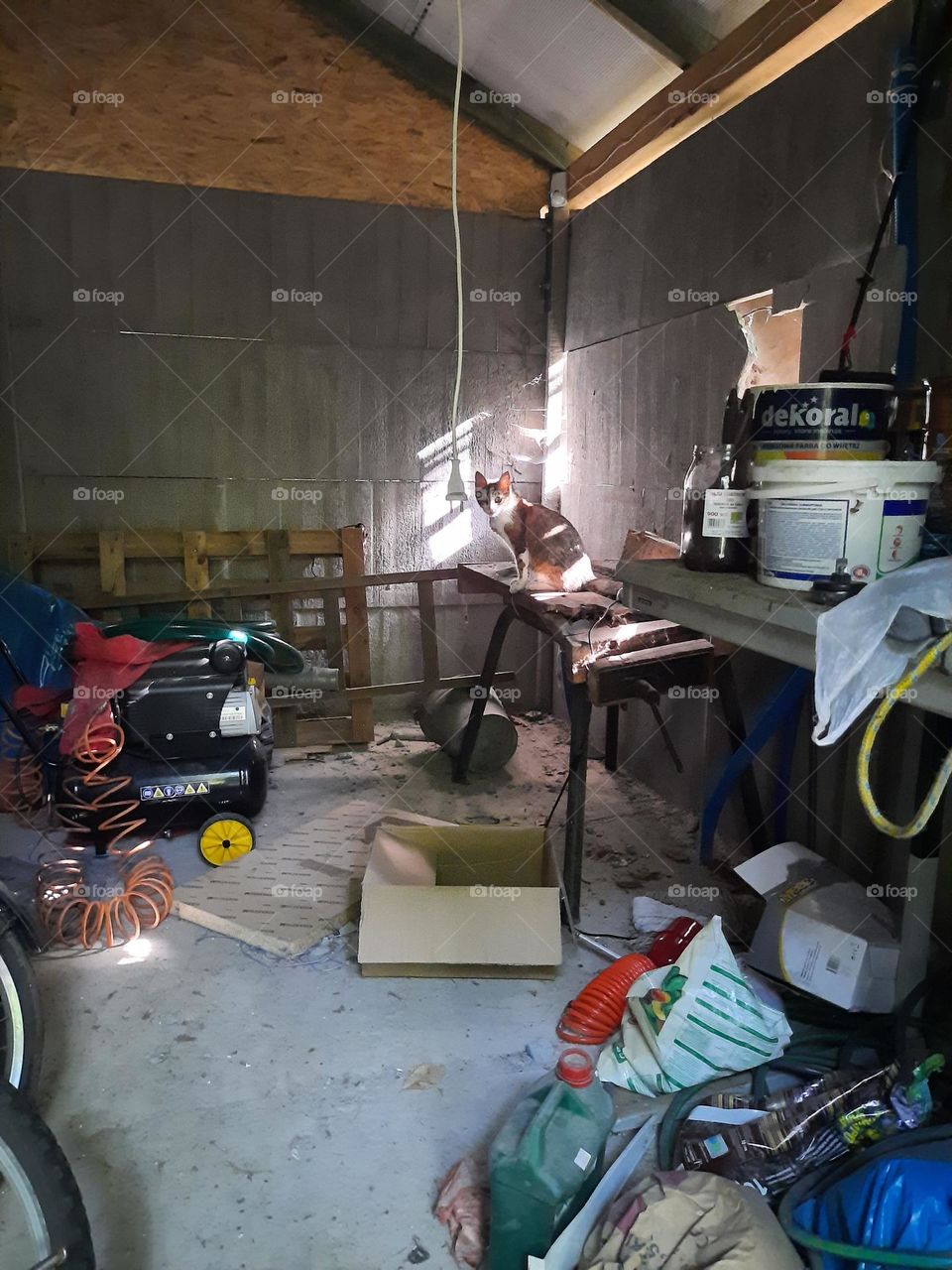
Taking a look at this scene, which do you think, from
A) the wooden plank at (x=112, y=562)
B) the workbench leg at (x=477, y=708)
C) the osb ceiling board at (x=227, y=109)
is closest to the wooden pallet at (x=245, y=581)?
the wooden plank at (x=112, y=562)

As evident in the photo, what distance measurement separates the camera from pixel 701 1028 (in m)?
1.66

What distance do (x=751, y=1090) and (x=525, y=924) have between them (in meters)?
0.59

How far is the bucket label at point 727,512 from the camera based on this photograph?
5.14 ft

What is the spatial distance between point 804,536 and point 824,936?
3.10 ft

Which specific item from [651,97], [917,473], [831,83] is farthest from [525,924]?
[651,97]

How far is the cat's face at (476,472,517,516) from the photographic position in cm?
310

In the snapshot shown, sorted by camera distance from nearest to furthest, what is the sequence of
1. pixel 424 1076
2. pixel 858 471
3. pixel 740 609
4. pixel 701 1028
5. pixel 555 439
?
pixel 858 471, pixel 740 609, pixel 701 1028, pixel 424 1076, pixel 555 439

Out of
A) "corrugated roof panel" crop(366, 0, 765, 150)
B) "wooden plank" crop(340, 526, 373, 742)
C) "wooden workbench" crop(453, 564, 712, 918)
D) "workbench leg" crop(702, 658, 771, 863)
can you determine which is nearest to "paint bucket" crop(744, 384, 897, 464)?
"wooden workbench" crop(453, 564, 712, 918)

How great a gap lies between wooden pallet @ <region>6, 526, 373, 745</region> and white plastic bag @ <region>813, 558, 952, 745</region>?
9.46 ft

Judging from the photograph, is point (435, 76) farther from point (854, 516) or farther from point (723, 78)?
point (854, 516)

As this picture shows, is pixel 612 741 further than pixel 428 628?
No

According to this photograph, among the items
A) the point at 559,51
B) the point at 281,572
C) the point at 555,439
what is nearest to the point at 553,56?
the point at 559,51

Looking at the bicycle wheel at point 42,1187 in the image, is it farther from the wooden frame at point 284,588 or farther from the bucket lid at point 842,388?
the wooden frame at point 284,588

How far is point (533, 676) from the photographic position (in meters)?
4.37
